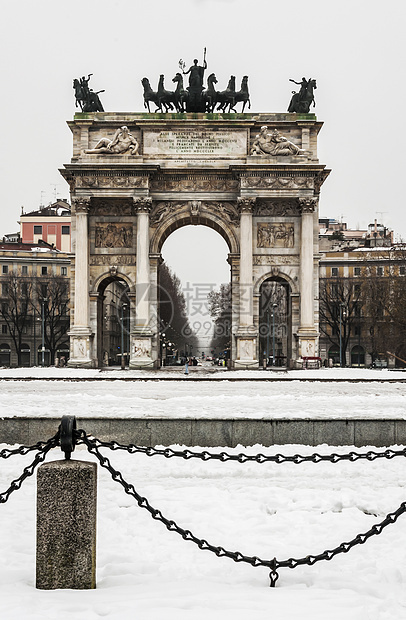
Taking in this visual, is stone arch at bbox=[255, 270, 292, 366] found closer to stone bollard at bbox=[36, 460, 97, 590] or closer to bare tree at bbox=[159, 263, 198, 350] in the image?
bare tree at bbox=[159, 263, 198, 350]

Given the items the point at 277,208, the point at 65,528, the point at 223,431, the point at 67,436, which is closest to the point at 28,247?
the point at 277,208

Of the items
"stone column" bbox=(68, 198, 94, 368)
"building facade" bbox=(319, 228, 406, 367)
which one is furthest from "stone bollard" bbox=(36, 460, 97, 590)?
"building facade" bbox=(319, 228, 406, 367)

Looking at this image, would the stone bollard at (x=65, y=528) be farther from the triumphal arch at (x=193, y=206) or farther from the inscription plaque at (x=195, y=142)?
the inscription plaque at (x=195, y=142)

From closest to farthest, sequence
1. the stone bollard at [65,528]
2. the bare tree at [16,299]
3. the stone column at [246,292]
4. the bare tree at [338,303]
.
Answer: the stone bollard at [65,528]
the stone column at [246,292]
the bare tree at [338,303]
the bare tree at [16,299]

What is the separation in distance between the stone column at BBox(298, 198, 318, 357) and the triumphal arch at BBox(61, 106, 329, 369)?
54mm

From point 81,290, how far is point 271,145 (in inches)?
507

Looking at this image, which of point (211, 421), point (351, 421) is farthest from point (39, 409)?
point (351, 421)

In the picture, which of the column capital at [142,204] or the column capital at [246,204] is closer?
the column capital at [246,204]

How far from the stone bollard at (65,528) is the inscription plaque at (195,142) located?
3509 cm

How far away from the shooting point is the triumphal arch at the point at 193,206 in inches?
1490

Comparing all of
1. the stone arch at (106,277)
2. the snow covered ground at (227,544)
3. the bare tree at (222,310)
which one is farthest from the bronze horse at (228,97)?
the bare tree at (222,310)

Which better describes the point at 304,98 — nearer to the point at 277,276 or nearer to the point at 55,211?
the point at 277,276

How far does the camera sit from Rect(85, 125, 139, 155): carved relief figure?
38.1 m

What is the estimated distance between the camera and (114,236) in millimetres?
39031
